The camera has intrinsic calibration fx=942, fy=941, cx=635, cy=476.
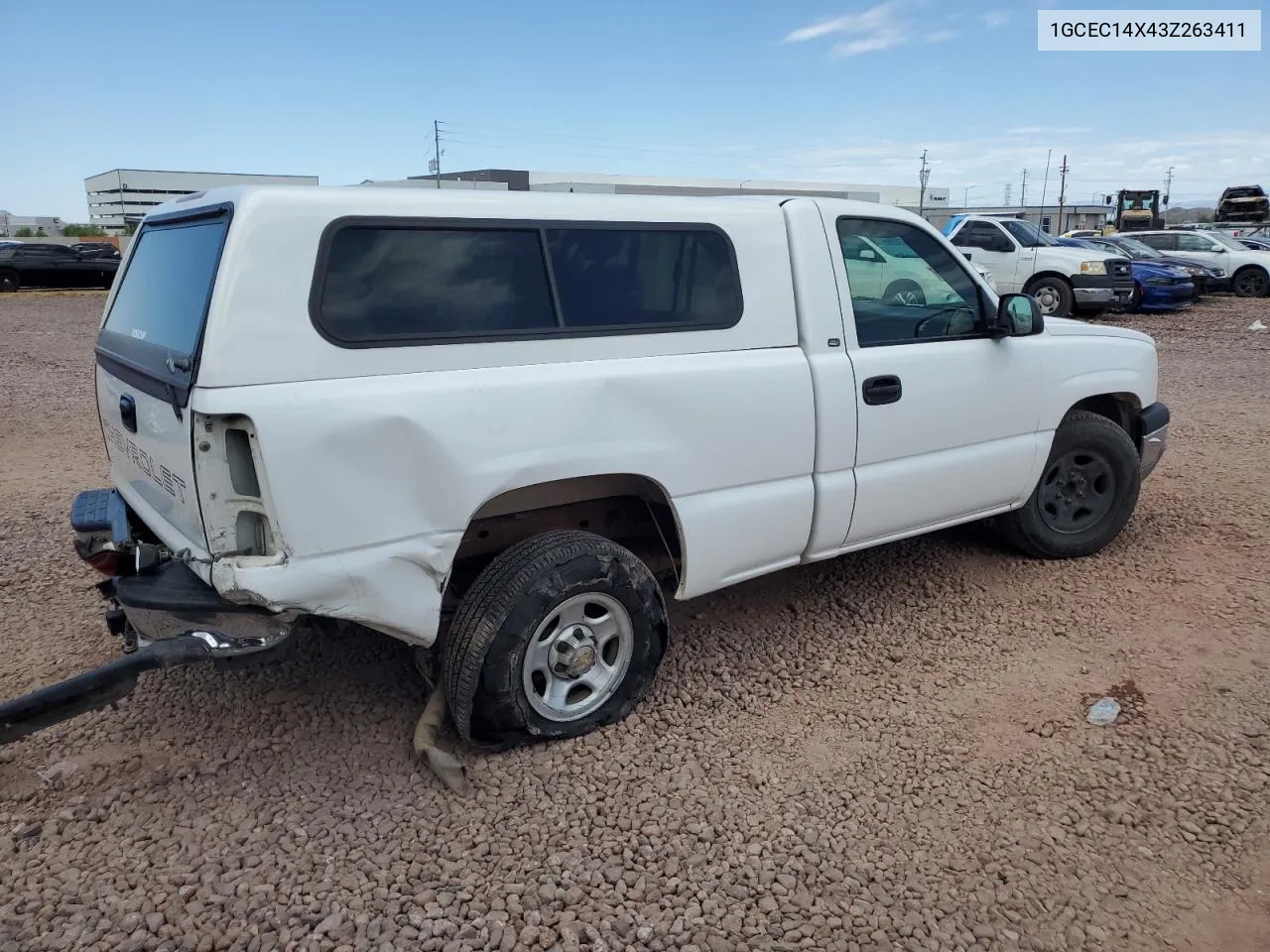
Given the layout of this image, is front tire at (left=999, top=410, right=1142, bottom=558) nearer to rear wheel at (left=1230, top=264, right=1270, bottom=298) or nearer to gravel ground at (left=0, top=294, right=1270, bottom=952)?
gravel ground at (left=0, top=294, right=1270, bottom=952)

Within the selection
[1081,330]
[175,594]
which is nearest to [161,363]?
[175,594]

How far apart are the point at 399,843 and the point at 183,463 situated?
1.34m

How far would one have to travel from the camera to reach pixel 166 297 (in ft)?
10.6

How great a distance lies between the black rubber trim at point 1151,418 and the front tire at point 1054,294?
1197 cm

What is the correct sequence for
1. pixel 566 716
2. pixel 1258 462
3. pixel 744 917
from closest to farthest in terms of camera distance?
pixel 744 917 → pixel 566 716 → pixel 1258 462

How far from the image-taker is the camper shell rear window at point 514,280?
9.43 ft

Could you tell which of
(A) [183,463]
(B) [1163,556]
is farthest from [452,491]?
(B) [1163,556]

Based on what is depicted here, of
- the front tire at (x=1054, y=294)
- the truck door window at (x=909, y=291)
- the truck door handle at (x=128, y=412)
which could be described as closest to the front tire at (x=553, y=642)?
the truck door handle at (x=128, y=412)

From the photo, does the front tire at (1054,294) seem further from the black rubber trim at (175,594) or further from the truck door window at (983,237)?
the black rubber trim at (175,594)

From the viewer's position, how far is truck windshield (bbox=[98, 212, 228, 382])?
2854 millimetres

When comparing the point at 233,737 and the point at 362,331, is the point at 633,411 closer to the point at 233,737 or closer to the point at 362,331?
the point at 362,331

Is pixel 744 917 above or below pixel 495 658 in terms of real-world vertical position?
below

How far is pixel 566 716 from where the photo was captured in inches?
135

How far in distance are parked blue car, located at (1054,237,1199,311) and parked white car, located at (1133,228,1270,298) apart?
10.5ft
